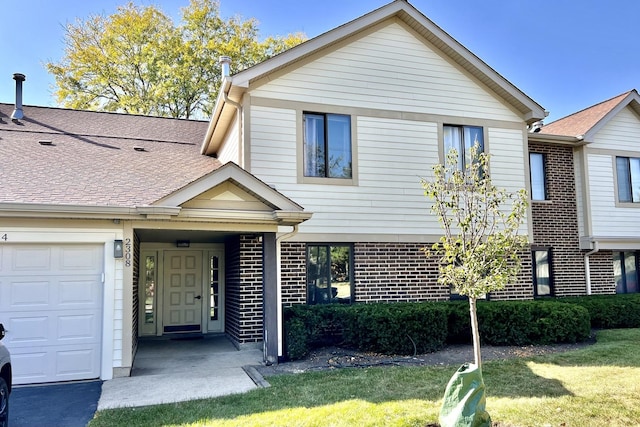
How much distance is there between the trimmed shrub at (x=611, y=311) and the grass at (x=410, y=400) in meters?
3.99

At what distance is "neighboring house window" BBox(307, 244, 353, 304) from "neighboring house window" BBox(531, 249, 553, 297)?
5.83 metres

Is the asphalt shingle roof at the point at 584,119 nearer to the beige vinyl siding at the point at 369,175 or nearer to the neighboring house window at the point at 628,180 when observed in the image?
the neighboring house window at the point at 628,180

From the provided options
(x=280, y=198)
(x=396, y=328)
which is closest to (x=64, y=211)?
(x=280, y=198)

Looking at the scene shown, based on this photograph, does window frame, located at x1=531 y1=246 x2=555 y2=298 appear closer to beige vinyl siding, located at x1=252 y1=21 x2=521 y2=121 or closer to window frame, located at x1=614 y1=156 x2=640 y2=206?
window frame, located at x1=614 y1=156 x2=640 y2=206

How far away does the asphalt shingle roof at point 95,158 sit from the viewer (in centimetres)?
820

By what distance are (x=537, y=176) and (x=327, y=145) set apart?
6663 millimetres

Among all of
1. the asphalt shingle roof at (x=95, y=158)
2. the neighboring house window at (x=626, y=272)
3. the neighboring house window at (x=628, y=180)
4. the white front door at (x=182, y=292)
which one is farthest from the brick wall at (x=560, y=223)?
the white front door at (x=182, y=292)

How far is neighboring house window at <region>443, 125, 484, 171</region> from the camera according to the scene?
11.8 meters

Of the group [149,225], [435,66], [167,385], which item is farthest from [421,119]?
[167,385]

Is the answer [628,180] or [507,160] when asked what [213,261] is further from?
[628,180]

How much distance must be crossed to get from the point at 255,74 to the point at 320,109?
1.62m

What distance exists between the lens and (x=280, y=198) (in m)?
8.50

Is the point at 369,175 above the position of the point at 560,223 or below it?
above

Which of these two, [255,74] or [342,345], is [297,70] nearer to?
[255,74]
